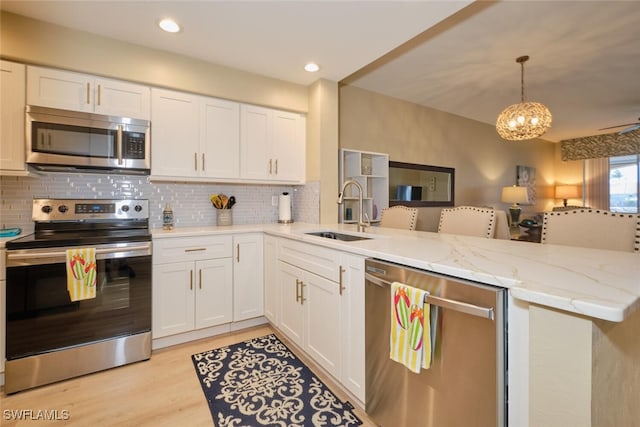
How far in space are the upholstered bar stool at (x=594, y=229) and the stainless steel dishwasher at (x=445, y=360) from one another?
1071 mm

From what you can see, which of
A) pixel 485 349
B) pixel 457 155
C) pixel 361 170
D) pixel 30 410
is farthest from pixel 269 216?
pixel 457 155

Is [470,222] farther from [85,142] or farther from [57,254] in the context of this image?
[85,142]

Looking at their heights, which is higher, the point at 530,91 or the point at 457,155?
the point at 530,91

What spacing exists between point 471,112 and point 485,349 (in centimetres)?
475

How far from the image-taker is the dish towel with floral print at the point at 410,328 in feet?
3.71

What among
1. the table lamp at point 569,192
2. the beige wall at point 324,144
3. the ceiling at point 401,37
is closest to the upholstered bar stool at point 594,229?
the ceiling at point 401,37

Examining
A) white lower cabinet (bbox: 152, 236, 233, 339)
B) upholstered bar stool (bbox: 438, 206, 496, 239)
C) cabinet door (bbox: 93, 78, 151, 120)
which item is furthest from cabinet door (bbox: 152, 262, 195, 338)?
upholstered bar stool (bbox: 438, 206, 496, 239)

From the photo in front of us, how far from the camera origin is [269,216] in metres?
3.26

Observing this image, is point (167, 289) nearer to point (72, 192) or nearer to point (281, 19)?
point (72, 192)

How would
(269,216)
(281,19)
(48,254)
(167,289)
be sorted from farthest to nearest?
(269,216) → (167,289) → (281,19) → (48,254)

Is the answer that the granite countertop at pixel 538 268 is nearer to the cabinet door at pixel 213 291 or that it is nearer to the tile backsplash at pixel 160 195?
the cabinet door at pixel 213 291

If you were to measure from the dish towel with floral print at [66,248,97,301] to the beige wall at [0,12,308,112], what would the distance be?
138 centimetres

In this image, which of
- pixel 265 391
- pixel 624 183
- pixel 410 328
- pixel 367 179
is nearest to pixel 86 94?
pixel 265 391

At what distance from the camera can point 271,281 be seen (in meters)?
2.51
